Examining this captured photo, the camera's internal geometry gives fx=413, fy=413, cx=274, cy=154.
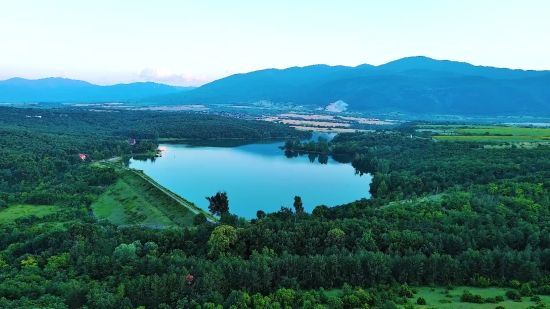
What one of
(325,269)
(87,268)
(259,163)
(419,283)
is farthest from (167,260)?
(259,163)

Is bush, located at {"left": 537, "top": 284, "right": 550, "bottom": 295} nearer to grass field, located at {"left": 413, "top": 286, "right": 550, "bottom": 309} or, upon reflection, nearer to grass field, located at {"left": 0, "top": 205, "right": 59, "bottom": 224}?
grass field, located at {"left": 413, "top": 286, "right": 550, "bottom": 309}

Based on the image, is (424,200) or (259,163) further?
(259,163)

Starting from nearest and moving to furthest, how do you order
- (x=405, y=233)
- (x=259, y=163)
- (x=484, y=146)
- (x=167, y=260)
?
1. (x=167, y=260)
2. (x=405, y=233)
3. (x=484, y=146)
4. (x=259, y=163)

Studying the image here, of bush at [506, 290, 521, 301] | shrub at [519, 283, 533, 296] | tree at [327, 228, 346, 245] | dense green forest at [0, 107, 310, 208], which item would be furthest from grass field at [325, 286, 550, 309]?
dense green forest at [0, 107, 310, 208]

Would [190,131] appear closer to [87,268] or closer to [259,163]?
[259,163]

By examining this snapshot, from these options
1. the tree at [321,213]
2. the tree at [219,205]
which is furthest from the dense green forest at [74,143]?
the tree at [321,213]

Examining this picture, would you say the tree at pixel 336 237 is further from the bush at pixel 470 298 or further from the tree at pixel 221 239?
the bush at pixel 470 298

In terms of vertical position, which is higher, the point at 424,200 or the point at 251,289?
the point at 424,200
